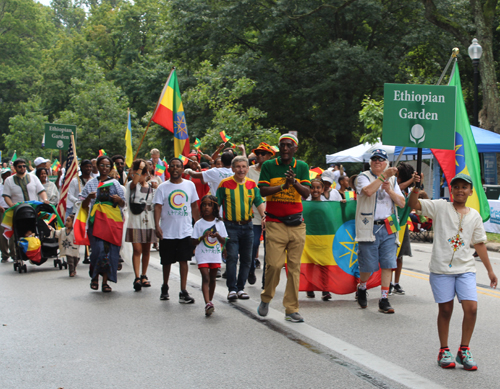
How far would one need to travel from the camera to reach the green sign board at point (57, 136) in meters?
18.3

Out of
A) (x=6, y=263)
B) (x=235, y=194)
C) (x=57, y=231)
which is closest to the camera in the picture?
(x=235, y=194)

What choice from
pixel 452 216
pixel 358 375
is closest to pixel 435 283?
pixel 452 216

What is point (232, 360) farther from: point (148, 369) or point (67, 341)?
point (67, 341)

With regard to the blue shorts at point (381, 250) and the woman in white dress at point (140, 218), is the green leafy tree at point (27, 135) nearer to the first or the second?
the woman in white dress at point (140, 218)

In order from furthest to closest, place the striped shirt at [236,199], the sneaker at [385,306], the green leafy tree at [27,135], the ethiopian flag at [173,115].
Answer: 1. the green leafy tree at [27,135]
2. the ethiopian flag at [173,115]
3. the striped shirt at [236,199]
4. the sneaker at [385,306]

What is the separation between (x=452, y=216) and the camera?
5402mm

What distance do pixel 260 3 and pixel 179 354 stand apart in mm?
27022

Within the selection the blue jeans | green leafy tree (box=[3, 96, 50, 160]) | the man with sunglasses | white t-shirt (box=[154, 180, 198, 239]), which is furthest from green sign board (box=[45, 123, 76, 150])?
green leafy tree (box=[3, 96, 50, 160])

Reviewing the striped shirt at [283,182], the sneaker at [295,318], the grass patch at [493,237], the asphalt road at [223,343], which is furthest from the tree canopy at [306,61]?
the sneaker at [295,318]

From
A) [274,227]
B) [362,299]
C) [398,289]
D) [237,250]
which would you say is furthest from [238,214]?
[398,289]

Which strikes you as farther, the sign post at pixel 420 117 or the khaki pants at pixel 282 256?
the sign post at pixel 420 117

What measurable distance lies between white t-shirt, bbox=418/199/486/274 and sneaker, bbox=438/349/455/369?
0.67 meters

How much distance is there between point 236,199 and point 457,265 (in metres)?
3.62

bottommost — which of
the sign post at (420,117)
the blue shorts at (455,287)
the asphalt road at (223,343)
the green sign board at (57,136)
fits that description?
the asphalt road at (223,343)
